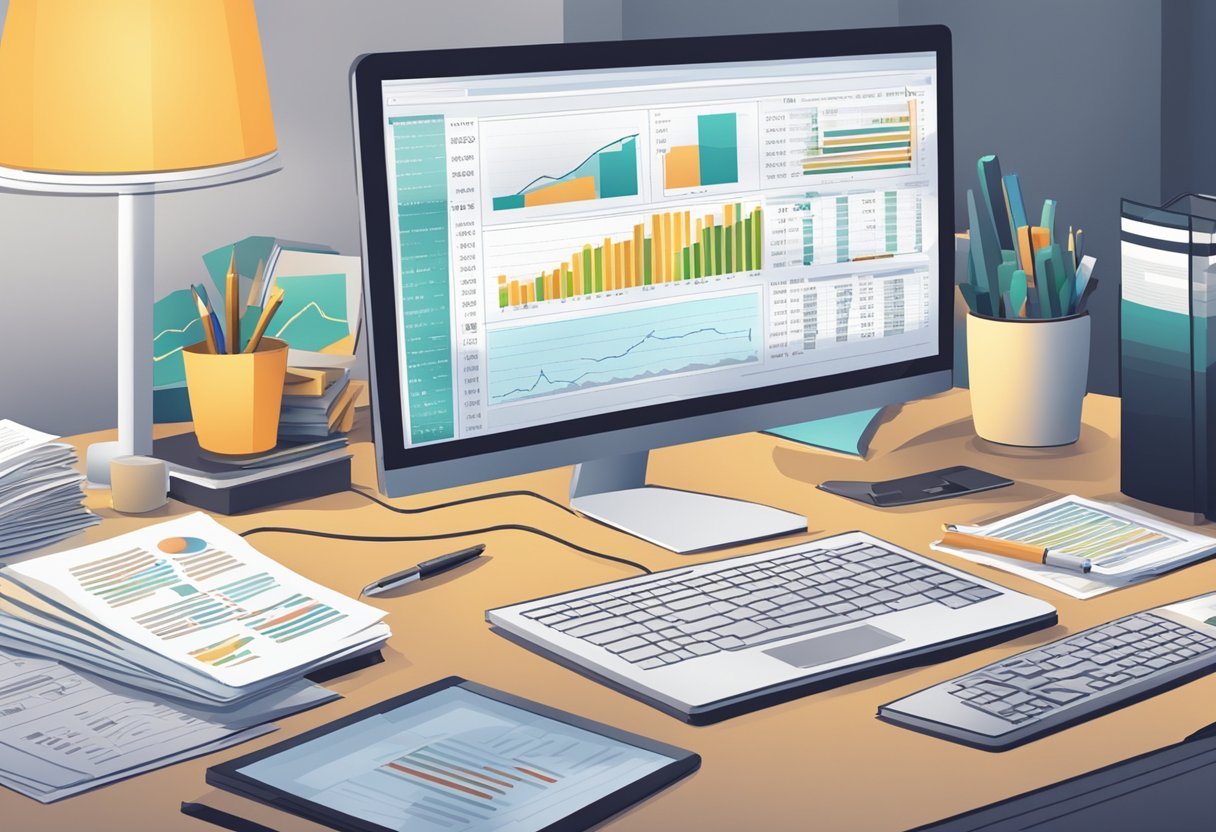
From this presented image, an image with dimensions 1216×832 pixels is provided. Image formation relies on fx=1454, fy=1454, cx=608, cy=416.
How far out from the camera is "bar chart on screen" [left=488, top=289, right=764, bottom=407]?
1227 millimetres

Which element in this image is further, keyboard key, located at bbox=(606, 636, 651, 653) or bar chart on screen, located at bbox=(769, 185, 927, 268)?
bar chart on screen, located at bbox=(769, 185, 927, 268)

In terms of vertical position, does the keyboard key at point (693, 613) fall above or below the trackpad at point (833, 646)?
above

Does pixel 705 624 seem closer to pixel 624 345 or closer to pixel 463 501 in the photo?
pixel 624 345

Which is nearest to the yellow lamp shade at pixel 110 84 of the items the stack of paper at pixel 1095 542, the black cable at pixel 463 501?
the black cable at pixel 463 501

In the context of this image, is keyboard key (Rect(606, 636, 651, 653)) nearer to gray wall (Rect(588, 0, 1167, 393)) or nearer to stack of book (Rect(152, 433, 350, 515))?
stack of book (Rect(152, 433, 350, 515))

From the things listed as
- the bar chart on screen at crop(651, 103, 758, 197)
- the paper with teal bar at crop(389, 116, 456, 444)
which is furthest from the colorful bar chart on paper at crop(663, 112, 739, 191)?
the paper with teal bar at crop(389, 116, 456, 444)

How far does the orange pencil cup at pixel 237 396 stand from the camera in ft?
4.69

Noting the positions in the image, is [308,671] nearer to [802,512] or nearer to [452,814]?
[452,814]

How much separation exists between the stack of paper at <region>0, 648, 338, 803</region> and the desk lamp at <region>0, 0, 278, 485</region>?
510 millimetres

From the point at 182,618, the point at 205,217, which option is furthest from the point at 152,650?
the point at 205,217

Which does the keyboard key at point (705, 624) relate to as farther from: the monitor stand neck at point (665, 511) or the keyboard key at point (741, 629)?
the monitor stand neck at point (665, 511)

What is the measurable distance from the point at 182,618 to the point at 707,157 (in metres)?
0.60

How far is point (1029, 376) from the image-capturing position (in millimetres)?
1558

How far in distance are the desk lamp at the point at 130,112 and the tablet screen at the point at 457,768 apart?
2.20 feet
